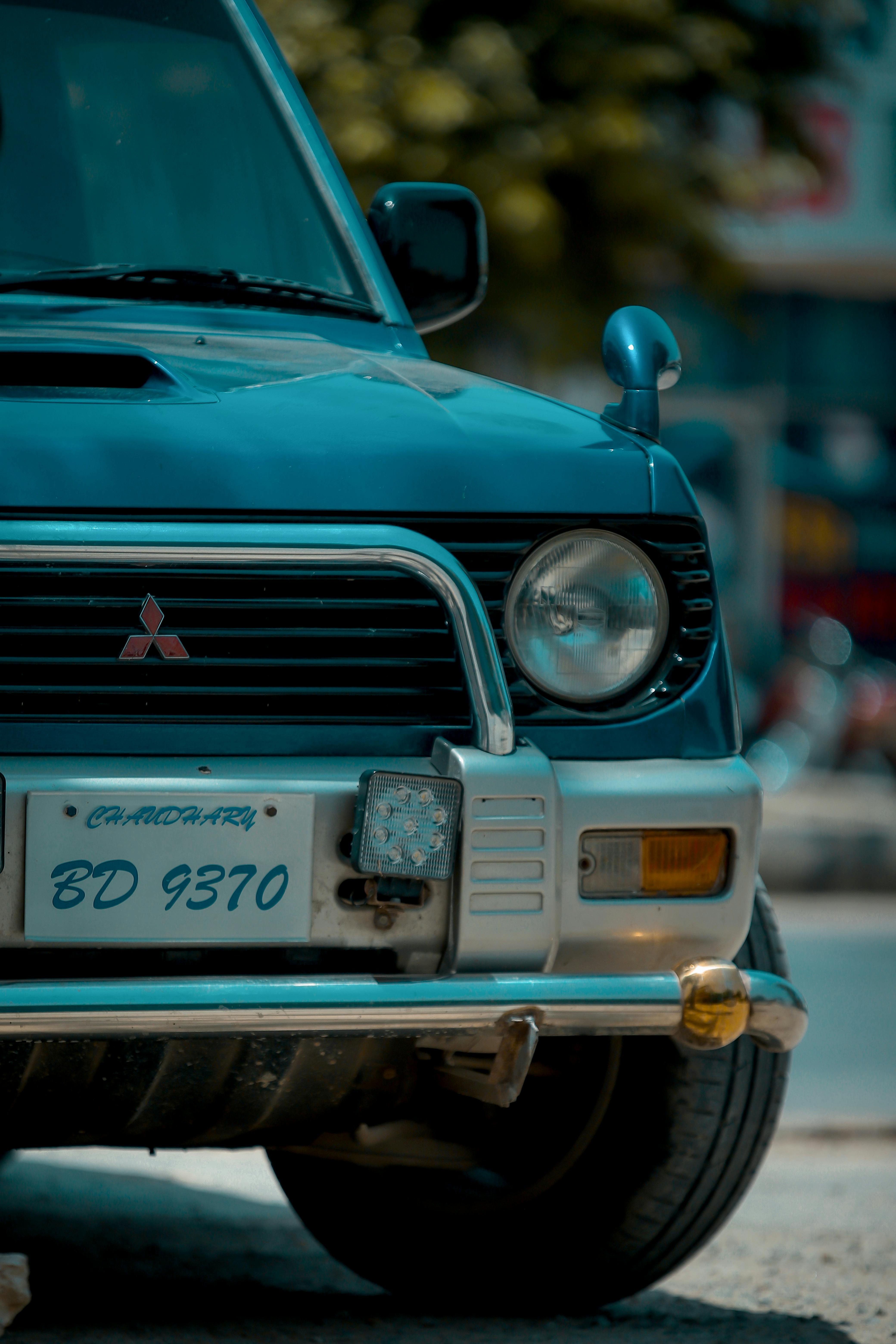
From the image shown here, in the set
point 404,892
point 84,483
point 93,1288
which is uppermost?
point 84,483

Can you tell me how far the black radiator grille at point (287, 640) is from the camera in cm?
222

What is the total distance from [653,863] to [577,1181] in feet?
2.51

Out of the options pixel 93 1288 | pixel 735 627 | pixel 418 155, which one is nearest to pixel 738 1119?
pixel 93 1288

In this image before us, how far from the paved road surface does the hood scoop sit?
1.36 meters

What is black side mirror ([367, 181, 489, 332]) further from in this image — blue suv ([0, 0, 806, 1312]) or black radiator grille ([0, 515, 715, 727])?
black radiator grille ([0, 515, 715, 727])

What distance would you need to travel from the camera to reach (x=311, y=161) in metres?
3.33

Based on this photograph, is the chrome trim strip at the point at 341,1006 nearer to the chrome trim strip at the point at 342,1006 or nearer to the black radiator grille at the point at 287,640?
the chrome trim strip at the point at 342,1006

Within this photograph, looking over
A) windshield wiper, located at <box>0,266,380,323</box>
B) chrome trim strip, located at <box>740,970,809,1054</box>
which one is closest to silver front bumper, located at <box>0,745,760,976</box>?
chrome trim strip, located at <box>740,970,809,1054</box>

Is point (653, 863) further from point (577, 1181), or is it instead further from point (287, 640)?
point (577, 1181)

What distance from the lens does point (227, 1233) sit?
140 inches

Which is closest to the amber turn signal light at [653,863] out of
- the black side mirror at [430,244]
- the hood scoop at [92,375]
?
the hood scoop at [92,375]

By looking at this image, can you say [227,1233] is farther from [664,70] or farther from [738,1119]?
[664,70]

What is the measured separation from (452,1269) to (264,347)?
1.52m

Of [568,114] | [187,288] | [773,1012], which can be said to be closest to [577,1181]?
[773,1012]
